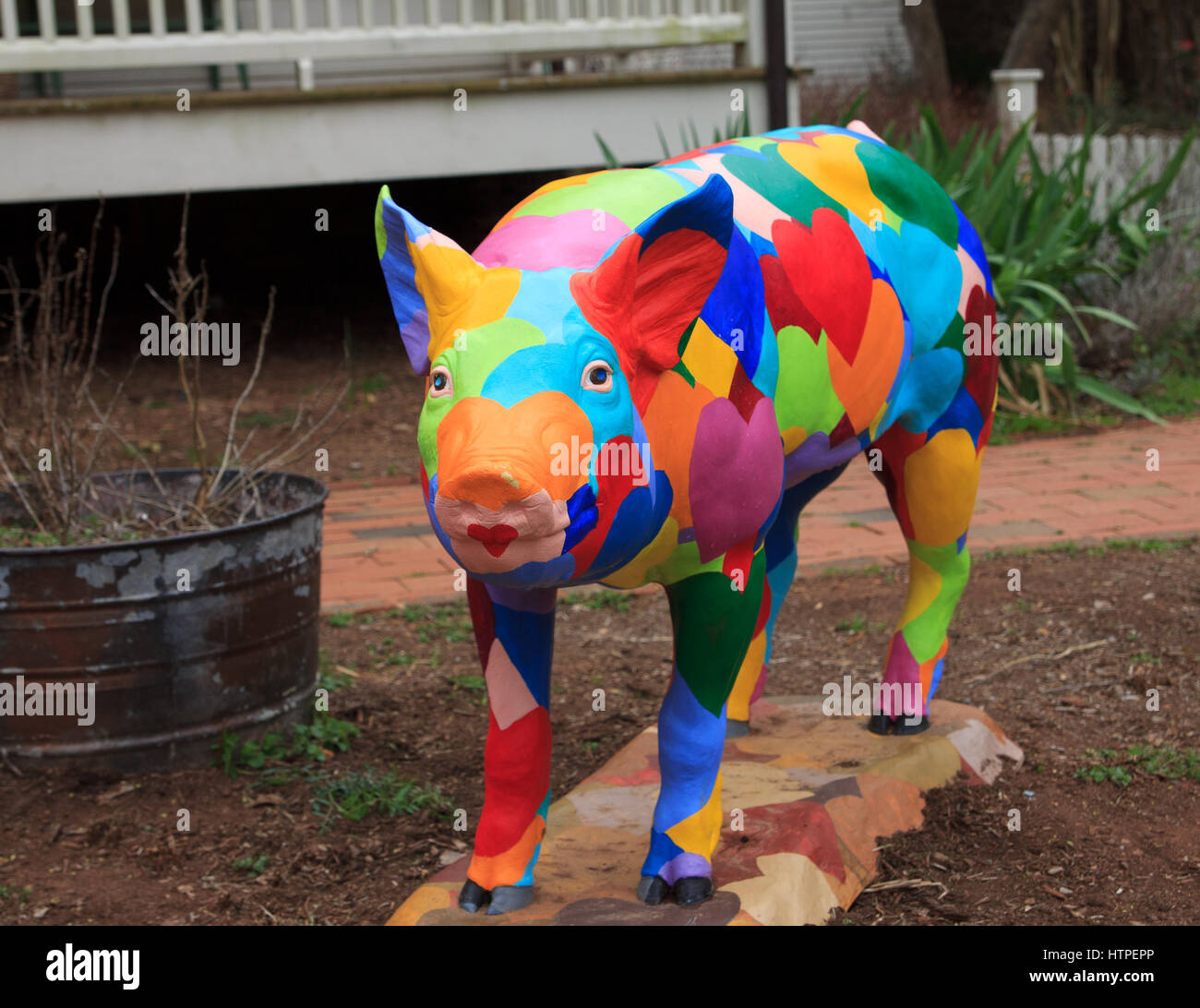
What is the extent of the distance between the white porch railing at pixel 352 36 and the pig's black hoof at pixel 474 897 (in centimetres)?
572

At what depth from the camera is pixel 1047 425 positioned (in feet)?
25.0

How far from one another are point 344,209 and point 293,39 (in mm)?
2649

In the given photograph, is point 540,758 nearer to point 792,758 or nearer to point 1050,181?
point 792,758

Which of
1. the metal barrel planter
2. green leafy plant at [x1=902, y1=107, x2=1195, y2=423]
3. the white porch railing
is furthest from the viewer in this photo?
green leafy plant at [x1=902, y1=107, x2=1195, y2=423]

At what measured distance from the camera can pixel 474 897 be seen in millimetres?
2951

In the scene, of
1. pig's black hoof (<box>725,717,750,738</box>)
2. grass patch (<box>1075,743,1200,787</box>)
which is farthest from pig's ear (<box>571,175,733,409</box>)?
grass patch (<box>1075,743,1200,787</box>)

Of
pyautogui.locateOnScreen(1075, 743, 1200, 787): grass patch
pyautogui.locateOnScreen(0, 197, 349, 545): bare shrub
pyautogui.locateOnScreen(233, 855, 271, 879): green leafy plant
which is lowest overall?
pyautogui.locateOnScreen(1075, 743, 1200, 787): grass patch

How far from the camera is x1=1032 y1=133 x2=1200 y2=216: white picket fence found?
9172 mm

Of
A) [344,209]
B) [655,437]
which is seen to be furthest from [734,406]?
[344,209]

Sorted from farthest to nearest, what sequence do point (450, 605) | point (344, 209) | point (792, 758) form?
point (344, 209)
point (450, 605)
point (792, 758)

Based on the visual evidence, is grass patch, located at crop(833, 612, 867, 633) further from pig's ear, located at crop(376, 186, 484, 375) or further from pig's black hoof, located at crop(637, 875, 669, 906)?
pig's ear, located at crop(376, 186, 484, 375)

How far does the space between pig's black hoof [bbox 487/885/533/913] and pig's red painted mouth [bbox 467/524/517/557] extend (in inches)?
42.4

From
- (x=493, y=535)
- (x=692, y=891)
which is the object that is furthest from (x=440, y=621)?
(x=493, y=535)

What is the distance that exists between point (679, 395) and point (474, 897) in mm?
1188
